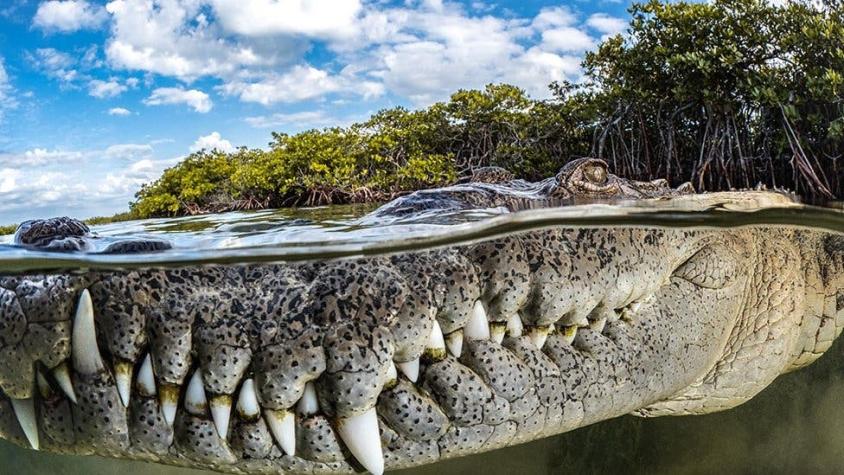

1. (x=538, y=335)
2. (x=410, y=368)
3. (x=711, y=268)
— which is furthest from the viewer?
(x=711, y=268)

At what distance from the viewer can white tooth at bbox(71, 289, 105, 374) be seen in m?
1.50

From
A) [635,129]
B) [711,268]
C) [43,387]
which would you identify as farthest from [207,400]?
[635,129]

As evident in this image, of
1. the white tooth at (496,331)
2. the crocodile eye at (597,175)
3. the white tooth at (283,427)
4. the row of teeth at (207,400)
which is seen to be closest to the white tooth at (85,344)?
the row of teeth at (207,400)

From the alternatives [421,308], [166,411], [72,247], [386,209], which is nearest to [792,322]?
[386,209]

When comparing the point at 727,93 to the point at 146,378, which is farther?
the point at 727,93

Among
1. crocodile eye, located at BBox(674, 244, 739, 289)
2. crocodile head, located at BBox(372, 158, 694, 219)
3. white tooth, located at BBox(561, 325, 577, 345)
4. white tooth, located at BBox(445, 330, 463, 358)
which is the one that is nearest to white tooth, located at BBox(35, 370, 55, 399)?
white tooth, located at BBox(445, 330, 463, 358)

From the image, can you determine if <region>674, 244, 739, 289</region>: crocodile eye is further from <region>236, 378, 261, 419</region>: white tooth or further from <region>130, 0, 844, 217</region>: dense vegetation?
<region>130, 0, 844, 217</region>: dense vegetation

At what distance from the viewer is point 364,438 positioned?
5.01 feet

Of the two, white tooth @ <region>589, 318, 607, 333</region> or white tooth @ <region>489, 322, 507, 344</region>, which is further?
white tooth @ <region>589, 318, 607, 333</region>

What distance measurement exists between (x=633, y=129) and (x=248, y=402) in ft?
14.8

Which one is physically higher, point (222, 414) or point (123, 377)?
point (123, 377)

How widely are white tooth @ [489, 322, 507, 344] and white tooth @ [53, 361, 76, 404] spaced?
995 millimetres

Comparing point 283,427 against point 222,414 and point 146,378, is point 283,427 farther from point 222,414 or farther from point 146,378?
point 146,378

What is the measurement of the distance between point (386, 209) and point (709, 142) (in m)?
2.71
